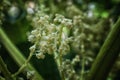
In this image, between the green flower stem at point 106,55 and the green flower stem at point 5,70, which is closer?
the green flower stem at point 5,70

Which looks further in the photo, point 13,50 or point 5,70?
point 13,50

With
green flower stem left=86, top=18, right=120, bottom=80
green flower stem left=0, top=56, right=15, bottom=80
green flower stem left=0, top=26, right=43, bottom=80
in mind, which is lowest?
green flower stem left=0, top=26, right=43, bottom=80

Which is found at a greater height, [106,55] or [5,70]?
[5,70]

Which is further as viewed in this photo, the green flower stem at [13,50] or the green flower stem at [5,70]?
the green flower stem at [13,50]

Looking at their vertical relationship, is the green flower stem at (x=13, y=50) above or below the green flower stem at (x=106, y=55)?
below

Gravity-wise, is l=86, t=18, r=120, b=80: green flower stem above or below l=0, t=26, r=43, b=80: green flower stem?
above

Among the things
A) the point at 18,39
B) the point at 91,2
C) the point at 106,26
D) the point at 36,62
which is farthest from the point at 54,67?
the point at 91,2

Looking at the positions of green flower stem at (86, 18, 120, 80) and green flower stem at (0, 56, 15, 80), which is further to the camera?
green flower stem at (86, 18, 120, 80)

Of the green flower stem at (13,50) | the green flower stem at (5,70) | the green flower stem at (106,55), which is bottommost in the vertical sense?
the green flower stem at (13,50)
